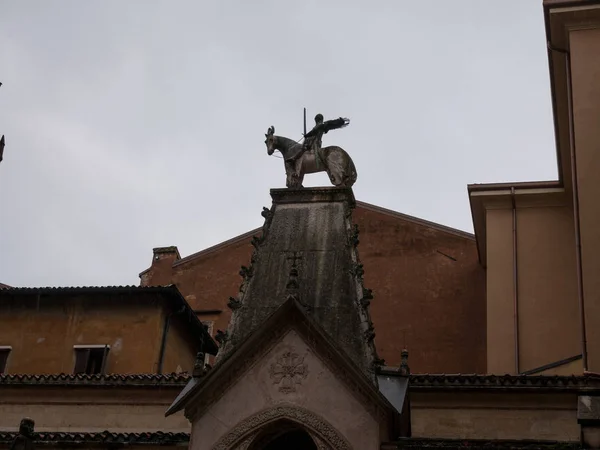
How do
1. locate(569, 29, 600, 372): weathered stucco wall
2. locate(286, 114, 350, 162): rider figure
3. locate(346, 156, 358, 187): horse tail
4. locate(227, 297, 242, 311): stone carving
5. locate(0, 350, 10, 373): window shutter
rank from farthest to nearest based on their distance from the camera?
locate(0, 350, 10, 373): window shutter → locate(569, 29, 600, 372): weathered stucco wall → locate(286, 114, 350, 162): rider figure → locate(346, 156, 358, 187): horse tail → locate(227, 297, 242, 311): stone carving

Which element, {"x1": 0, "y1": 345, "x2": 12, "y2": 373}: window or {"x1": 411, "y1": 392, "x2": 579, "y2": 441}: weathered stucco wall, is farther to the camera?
{"x1": 0, "y1": 345, "x2": 12, "y2": 373}: window

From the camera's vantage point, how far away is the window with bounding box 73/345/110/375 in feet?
83.7

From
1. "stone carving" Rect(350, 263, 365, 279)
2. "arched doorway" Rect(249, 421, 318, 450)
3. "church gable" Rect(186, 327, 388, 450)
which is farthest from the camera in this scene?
"stone carving" Rect(350, 263, 365, 279)

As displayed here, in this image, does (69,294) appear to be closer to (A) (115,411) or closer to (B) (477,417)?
(A) (115,411)

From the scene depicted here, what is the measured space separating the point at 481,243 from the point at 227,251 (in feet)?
28.4

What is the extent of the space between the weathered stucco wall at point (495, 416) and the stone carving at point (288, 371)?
7.88 m

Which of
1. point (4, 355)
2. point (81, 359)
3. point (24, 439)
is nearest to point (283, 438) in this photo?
point (24, 439)

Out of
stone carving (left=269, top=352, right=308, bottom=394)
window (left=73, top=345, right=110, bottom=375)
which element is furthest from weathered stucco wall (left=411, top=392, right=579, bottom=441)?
window (left=73, top=345, right=110, bottom=375)

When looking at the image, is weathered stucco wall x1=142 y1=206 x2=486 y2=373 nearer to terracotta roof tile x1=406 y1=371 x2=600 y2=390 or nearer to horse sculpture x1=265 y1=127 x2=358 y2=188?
terracotta roof tile x1=406 y1=371 x2=600 y2=390

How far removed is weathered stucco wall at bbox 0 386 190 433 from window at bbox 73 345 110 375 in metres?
2.33

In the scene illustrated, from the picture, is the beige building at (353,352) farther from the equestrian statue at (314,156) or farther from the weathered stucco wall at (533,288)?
the equestrian statue at (314,156)

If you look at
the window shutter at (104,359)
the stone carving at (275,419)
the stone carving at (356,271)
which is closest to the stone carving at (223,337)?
the stone carving at (275,419)

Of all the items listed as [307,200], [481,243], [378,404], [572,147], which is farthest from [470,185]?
[378,404]

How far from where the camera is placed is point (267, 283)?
14.4 m
